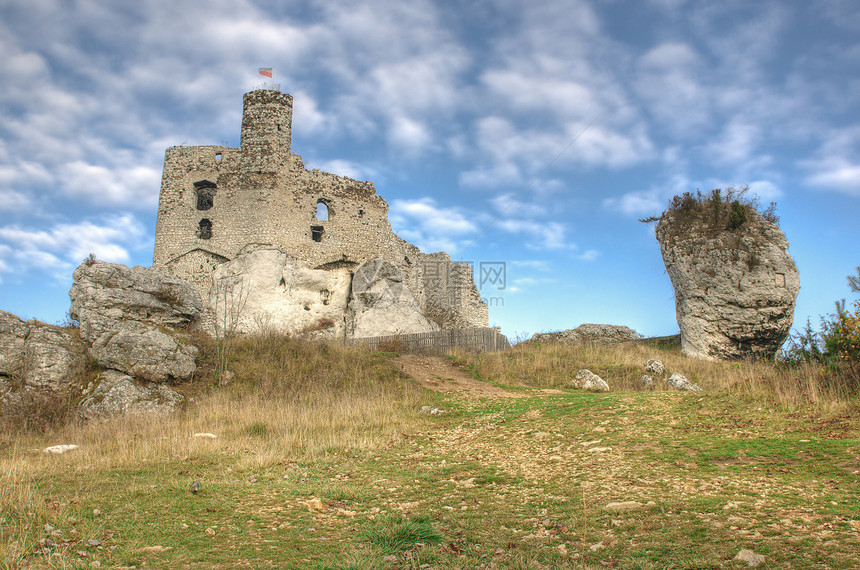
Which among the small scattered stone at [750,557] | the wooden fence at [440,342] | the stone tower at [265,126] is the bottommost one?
the small scattered stone at [750,557]

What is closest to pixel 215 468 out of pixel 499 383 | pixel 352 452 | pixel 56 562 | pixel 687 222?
pixel 352 452

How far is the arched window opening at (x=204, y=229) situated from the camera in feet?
81.4

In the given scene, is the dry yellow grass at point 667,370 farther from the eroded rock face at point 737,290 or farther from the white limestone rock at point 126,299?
the white limestone rock at point 126,299

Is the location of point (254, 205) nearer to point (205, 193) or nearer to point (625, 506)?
point (205, 193)

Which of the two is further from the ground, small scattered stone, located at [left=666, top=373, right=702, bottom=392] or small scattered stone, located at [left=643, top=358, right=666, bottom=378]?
small scattered stone, located at [left=643, top=358, right=666, bottom=378]

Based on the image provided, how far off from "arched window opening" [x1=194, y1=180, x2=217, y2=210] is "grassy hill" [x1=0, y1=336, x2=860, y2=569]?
1645 cm

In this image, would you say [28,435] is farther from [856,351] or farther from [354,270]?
[354,270]

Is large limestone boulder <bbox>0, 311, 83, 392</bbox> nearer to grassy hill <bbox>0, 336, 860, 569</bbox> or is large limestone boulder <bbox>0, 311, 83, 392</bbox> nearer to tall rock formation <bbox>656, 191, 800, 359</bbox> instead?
grassy hill <bbox>0, 336, 860, 569</bbox>

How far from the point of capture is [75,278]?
14320mm

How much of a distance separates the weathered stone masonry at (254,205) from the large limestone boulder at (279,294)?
1.71ft

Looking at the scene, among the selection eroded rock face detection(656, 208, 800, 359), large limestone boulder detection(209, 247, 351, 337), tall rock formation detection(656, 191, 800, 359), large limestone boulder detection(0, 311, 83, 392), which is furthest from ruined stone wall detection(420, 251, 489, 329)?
large limestone boulder detection(0, 311, 83, 392)

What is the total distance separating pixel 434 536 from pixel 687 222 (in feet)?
64.1

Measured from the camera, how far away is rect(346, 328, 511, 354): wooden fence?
65.7 feet

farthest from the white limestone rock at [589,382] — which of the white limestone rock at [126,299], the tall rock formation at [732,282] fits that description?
the white limestone rock at [126,299]
